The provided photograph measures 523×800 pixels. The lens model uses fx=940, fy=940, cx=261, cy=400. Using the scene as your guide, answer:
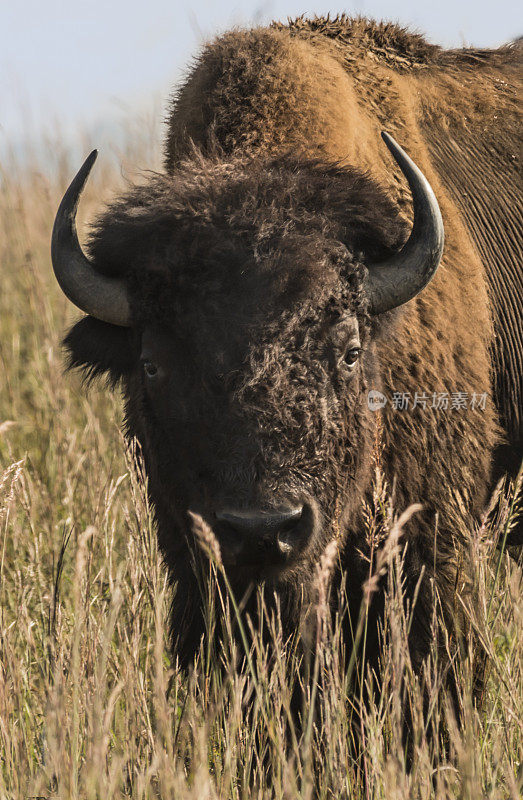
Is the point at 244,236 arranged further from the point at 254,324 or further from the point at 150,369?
the point at 150,369

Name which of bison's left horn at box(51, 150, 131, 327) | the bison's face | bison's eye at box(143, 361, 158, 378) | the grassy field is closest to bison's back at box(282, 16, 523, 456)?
the grassy field

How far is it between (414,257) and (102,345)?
116 centimetres

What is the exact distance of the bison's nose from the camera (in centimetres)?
255

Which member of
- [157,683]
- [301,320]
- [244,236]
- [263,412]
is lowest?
[157,683]

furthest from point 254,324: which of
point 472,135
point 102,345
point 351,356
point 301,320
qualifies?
point 472,135

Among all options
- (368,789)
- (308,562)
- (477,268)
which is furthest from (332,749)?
(477,268)

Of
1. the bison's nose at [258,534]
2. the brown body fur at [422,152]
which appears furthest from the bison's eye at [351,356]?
the bison's nose at [258,534]

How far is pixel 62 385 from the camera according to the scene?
207 inches

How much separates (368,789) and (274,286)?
1.45 m

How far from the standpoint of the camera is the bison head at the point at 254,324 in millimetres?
2709

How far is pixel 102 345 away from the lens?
3.43 meters

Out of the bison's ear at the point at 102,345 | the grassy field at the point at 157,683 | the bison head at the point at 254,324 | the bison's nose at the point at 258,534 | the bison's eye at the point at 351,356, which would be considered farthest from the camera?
the bison's ear at the point at 102,345

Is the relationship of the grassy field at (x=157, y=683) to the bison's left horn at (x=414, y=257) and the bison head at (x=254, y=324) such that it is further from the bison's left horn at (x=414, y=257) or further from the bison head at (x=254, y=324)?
the bison's left horn at (x=414, y=257)

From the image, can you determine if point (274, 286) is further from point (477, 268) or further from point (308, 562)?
point (477, 268)
